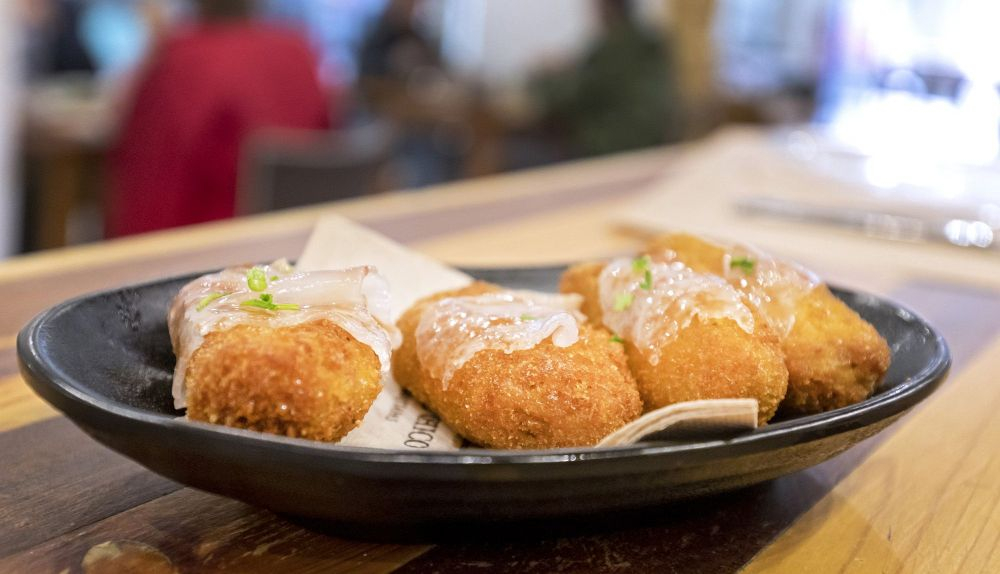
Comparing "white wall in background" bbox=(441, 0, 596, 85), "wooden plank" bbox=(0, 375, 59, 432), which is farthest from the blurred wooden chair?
"white wall in background" bbox=(441, 0, 596, 85)

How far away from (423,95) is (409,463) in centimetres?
700

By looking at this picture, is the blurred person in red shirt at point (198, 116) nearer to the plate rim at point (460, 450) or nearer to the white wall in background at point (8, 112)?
the white wall in background at point (8, 112)

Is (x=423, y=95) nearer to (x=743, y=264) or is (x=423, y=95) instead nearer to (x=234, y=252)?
Result: (x=234, y=252)

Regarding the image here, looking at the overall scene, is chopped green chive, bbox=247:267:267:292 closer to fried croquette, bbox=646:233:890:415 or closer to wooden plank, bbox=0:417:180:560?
wooden plank, bbox=0:417:180:560

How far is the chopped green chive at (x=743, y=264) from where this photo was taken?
99 cm

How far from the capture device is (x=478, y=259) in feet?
6.07

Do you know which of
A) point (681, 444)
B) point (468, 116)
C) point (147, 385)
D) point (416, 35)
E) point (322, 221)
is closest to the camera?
point (681, 444)

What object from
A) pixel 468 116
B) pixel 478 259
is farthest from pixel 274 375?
pixel 468 116

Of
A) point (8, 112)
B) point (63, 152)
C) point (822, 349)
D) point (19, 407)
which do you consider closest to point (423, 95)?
point (63, 152)

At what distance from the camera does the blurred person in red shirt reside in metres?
3.47

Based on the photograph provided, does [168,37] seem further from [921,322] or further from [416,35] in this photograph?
[416,35]

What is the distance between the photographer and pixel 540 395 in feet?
2.65

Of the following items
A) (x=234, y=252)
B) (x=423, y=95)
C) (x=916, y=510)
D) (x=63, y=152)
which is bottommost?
(x=63, y=152)

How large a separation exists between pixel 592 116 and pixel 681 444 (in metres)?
5.45
